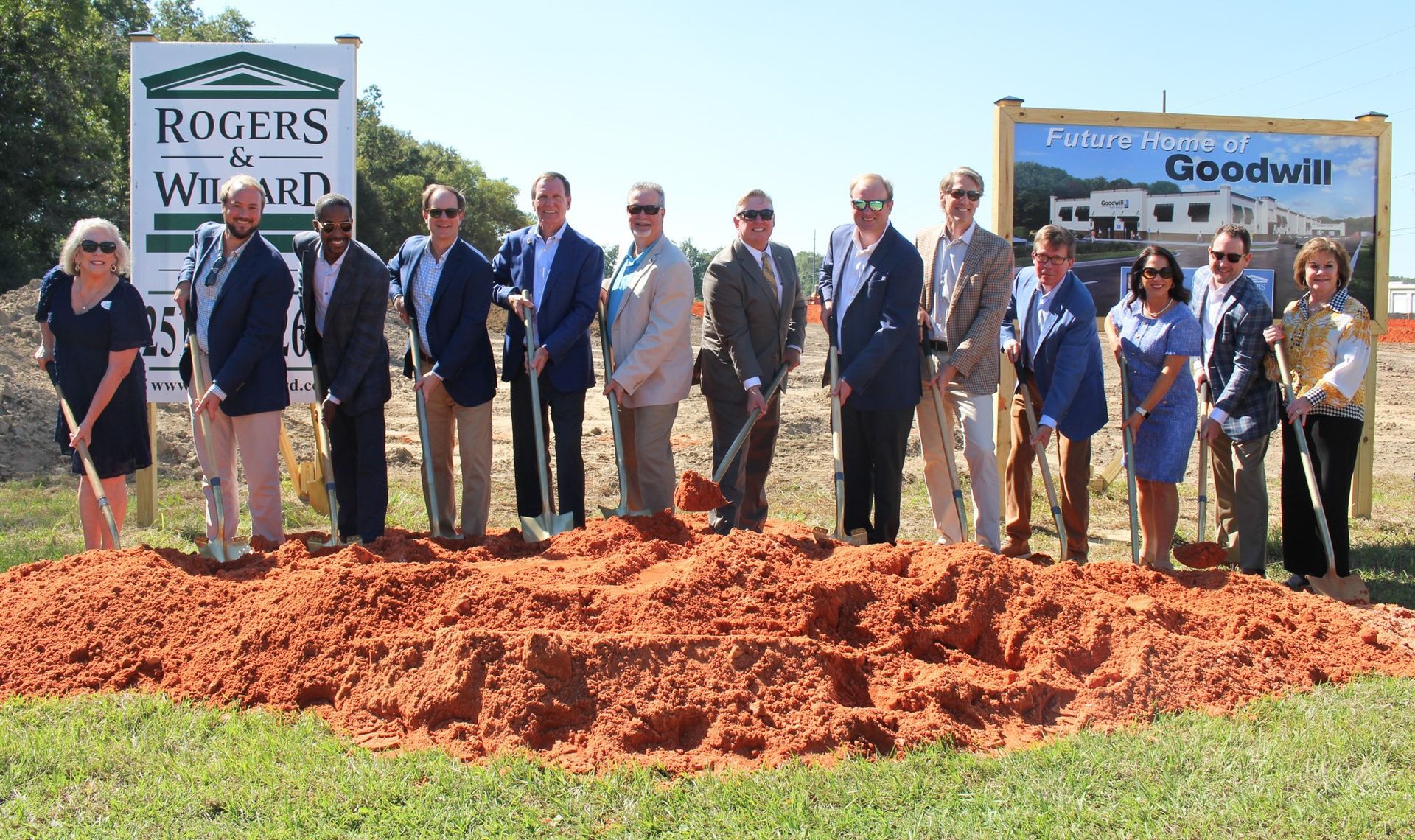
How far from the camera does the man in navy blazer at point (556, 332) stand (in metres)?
6.55

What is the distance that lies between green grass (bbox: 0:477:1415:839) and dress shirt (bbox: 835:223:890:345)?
9.67 feet

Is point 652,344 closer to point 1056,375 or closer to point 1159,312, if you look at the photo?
point 1056,375

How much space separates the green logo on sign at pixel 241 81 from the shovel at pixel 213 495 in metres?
2.43

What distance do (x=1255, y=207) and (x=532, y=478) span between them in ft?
19.7

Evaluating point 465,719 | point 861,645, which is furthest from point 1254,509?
point 465,719

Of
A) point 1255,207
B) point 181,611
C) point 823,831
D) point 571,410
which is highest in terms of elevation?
point 1255,207

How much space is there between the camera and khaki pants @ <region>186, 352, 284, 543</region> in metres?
6.28

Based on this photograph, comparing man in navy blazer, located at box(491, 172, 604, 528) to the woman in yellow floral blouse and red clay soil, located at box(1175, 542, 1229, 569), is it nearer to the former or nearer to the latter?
red clay soil, located at box(1175, 542, 1229, 569)

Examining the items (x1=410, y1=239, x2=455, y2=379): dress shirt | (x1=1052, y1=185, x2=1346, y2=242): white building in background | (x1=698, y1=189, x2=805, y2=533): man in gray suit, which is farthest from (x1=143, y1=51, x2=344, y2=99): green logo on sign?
(x1=1052, y1=185, x2=1346, y2=242): white building in background

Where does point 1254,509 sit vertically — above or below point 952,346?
below

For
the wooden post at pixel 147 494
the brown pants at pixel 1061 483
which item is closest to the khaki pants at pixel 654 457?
the brown pants at pixel 1061 483

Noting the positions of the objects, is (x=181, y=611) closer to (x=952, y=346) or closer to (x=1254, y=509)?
(x=952, y=346)

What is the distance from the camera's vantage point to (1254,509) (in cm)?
645

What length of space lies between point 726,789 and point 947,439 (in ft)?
10.8
